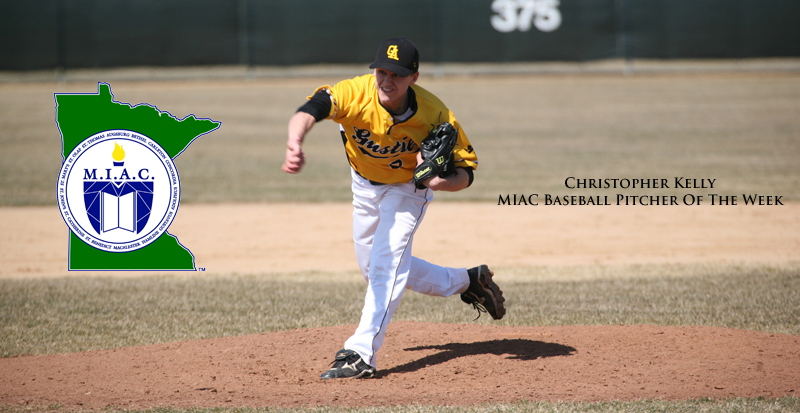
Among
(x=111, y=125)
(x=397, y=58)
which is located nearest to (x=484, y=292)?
(x=397, y=58)

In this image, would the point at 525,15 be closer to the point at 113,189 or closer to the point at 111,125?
the point at 111,125

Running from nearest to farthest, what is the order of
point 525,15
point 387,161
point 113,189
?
point 387,161 < point 113,189 < point 525,15

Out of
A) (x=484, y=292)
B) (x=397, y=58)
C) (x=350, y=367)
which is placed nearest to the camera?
(x=397, y=58)

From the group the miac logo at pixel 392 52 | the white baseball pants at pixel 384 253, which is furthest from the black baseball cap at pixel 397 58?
the white baseball pants at pixel 384 253

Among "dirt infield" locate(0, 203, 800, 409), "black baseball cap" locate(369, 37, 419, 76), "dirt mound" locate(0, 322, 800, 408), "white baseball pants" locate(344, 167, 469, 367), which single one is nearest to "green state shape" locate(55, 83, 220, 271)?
"dirt infield" locate(0, 203, 800, 409)

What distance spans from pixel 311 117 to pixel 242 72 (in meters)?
18.1

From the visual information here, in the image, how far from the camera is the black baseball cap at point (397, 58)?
12.6ft

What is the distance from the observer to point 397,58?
3852 millimetres

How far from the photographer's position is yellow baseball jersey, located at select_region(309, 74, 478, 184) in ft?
13.2

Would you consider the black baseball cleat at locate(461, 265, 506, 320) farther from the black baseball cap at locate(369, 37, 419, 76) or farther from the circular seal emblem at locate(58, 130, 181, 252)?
the circular seal emblem at locate(58, 130, 181, 252)

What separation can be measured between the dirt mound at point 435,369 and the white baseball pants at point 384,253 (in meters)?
0.30

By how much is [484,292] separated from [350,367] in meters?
1.20

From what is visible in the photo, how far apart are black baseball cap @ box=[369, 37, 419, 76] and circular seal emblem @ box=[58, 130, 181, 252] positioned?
11.8ft

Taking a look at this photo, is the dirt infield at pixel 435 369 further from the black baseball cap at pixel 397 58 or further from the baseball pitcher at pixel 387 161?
the black baseball cap at pixel 397 58
